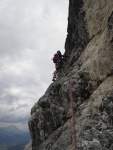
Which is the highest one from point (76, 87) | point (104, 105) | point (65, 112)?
point (76, 87)

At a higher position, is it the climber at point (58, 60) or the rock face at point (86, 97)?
the climber at point (58, 60)

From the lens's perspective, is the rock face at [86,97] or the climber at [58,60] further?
the climber at [58,60]

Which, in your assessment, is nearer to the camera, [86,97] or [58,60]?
[86,97]

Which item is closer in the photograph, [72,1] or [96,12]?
[96,12]

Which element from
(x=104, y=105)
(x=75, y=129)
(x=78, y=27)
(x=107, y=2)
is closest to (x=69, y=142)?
(x=75, y=129)

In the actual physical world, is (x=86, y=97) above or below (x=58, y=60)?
below

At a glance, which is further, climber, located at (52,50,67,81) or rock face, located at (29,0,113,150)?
climber, located at (52,50,67,81)

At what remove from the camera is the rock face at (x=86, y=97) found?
49.6 ft

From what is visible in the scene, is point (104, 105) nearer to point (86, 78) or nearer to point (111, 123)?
point (111, 123)

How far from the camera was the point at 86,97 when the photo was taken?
19.6m

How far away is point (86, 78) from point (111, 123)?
20.3 ft

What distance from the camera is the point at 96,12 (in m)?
22.5

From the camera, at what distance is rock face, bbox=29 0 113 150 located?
15117 millimetres

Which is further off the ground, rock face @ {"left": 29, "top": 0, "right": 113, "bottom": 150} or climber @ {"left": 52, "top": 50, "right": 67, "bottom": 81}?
climber @ {"left": 52, "top": 50, "right": 67, "bottom": 81}
